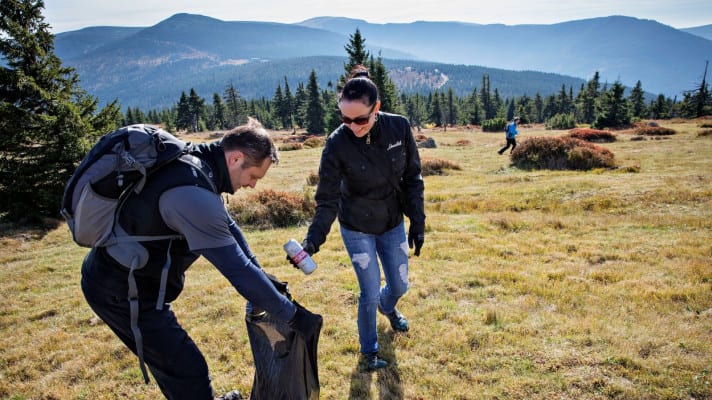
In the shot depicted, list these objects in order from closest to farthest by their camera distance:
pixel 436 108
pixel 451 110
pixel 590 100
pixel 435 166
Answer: pixel 435 166 → pixel 590 100 → pixel 436 108 → pixel 451 110

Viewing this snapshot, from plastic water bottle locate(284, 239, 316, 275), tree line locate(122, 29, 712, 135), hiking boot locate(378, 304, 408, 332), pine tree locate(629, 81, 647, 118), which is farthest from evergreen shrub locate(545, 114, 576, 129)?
plastic water bottle locate(284, 239, 316, 275)

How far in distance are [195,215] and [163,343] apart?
1.16 m

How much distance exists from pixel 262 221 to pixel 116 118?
10268mm

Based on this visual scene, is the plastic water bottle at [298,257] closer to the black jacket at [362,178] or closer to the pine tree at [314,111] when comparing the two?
the black jacket at [362,178]

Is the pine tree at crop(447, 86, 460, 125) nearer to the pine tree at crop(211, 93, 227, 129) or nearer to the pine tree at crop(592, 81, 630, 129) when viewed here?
the pine tree at crop(592, 81, 630, 129)

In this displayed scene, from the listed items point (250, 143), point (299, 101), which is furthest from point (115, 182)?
point (299, 101)

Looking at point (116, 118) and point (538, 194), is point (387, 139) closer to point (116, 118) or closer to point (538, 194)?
point (538, 194)

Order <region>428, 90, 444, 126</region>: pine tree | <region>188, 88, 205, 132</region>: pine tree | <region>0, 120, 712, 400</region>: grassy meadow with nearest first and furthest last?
<region>0, 120, 712, 400</region>: grassy meadow, <region>188, 88, 205, 132</region>: pine tree, <region>428, 90, 444, 126</region>: pine tree

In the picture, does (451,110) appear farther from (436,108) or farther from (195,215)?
(195,215)

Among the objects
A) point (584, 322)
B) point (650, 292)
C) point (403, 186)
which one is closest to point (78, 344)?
point (403, 186)

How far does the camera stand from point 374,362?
13.8 feet

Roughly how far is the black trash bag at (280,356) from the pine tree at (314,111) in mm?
58770

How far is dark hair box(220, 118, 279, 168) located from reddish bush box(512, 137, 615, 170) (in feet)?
57.8

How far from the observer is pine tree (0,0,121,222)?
42.5ft
